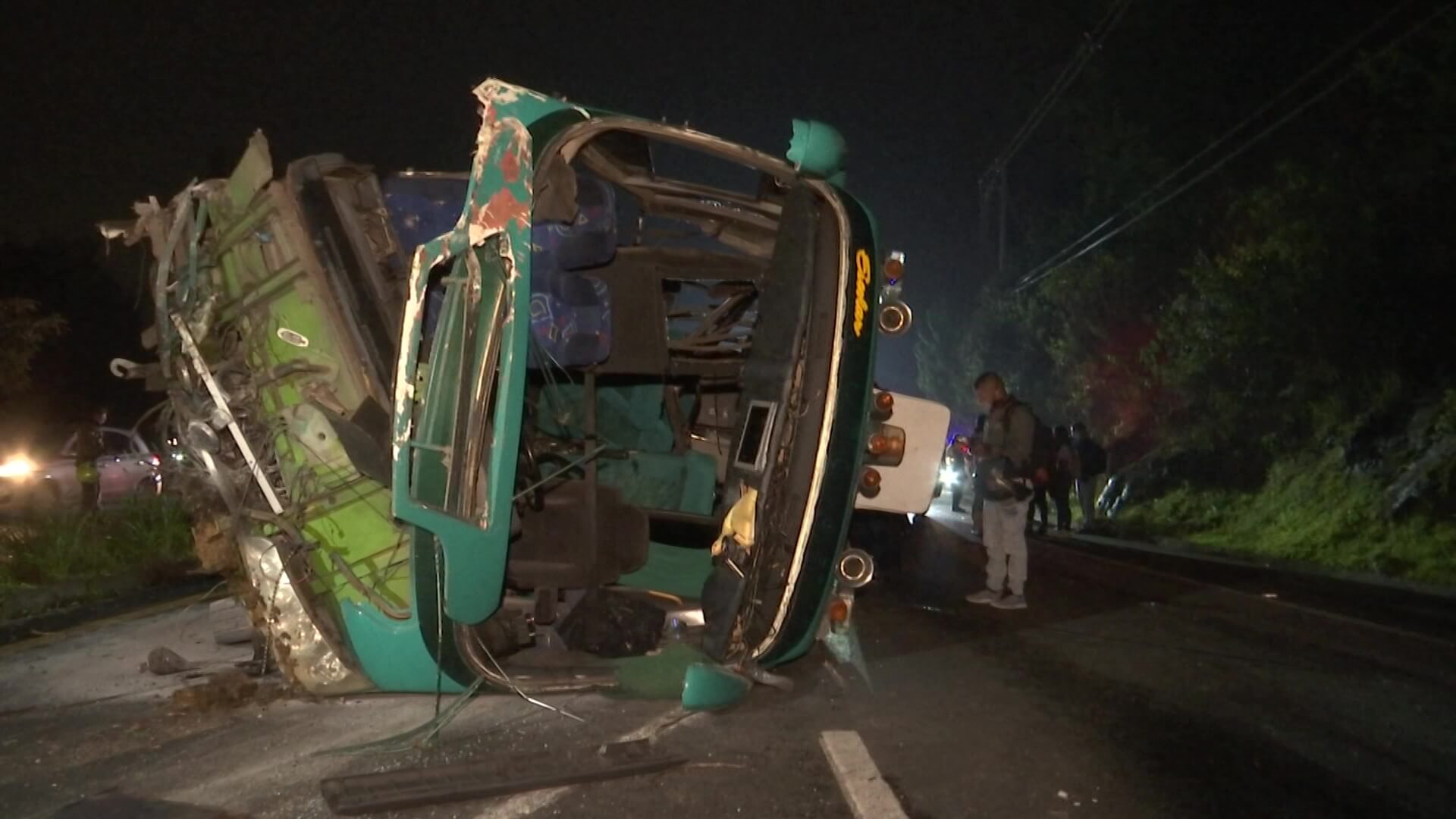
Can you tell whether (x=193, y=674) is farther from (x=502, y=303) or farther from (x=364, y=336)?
(x=502, y=303)

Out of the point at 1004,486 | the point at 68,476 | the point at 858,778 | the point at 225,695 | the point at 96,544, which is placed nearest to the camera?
the point at 858,778

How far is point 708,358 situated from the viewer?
7.59 metres

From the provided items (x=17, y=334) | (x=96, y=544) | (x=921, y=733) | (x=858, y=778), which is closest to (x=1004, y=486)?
(x=921, y=733)

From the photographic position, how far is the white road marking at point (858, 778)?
4074 millimetres

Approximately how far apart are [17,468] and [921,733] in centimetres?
1331

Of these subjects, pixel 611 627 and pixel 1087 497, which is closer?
pixel 611 627

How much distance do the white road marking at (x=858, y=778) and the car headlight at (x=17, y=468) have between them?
42.4 ft

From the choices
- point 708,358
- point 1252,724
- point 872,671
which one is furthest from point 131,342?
point 1252,724

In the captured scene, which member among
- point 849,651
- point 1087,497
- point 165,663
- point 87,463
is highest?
point 1087,497

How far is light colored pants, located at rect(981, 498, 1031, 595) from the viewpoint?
8.41 meters

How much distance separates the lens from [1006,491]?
8.37 meters

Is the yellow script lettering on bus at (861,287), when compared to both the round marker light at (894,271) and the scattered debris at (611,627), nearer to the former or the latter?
the round marker light at (894,271)

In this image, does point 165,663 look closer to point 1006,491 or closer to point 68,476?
point 1006,491

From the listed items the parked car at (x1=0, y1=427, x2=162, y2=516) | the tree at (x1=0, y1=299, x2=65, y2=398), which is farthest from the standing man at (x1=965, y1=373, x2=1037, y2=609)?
the tree at (x1=0, y1=299, x2=65, y2=398)
